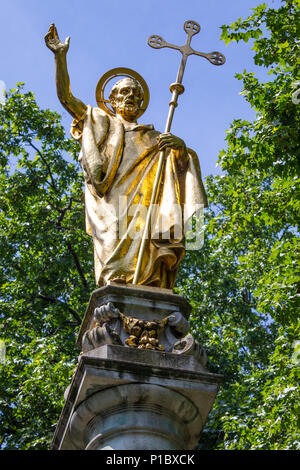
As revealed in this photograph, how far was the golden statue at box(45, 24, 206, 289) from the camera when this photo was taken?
7.55m

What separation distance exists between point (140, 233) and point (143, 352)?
1586mm

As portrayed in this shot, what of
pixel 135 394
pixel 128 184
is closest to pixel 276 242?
pixel 128 184

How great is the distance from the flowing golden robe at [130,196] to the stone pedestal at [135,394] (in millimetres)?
949

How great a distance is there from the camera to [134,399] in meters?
6.18

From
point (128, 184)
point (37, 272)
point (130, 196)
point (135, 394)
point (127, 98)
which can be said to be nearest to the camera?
point (135, 394)

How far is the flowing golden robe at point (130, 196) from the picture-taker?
754 cm


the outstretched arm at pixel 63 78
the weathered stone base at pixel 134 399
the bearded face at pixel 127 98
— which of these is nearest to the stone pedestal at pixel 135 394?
the weathered stone base at pixel 134 399

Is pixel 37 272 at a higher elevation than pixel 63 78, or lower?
higher

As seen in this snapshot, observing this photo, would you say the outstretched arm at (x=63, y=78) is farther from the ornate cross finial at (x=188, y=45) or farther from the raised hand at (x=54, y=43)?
the ornate cross finial at (x=188, y=45)

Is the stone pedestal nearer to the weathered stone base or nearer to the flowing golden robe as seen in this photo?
the weathered stone base

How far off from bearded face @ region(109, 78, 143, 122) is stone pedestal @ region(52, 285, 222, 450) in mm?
3251

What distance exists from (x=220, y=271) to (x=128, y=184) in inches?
436

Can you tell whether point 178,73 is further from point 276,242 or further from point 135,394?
point 276,242

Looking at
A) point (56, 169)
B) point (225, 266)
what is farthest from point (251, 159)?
point (56, 169)
